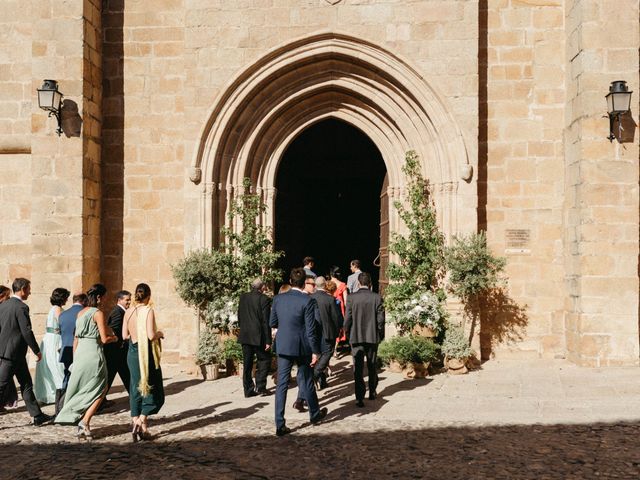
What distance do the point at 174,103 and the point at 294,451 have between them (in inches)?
261

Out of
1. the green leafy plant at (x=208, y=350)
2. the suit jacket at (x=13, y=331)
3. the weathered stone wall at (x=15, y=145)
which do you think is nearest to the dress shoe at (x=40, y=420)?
the suit jacket at (x=13, y=331)

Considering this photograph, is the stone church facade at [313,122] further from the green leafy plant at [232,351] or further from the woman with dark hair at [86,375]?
the woman with dark hair at [86,375]

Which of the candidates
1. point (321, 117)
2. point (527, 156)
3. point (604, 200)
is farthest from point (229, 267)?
point (604, 200)

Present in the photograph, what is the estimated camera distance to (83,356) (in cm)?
657

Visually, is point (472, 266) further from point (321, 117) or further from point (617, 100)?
point (321, 117)

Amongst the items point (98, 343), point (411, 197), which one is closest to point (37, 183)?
point (98, 343)

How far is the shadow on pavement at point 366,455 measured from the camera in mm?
5383

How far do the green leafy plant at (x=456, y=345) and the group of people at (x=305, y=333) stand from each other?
168 centimetres

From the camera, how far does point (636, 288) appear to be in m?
9.32

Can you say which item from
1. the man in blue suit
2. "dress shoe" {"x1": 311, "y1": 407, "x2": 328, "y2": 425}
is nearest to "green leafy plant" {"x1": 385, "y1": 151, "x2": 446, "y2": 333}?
"dress shoe" {"x1": 311, "y1": 407, "x2": 328, "y2": 425}

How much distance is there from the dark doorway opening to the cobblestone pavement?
201 inches

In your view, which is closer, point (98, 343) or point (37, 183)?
point (98, 343)

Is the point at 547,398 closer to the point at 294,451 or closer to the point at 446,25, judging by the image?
the point at 294,451

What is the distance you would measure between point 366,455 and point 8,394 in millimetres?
4436
